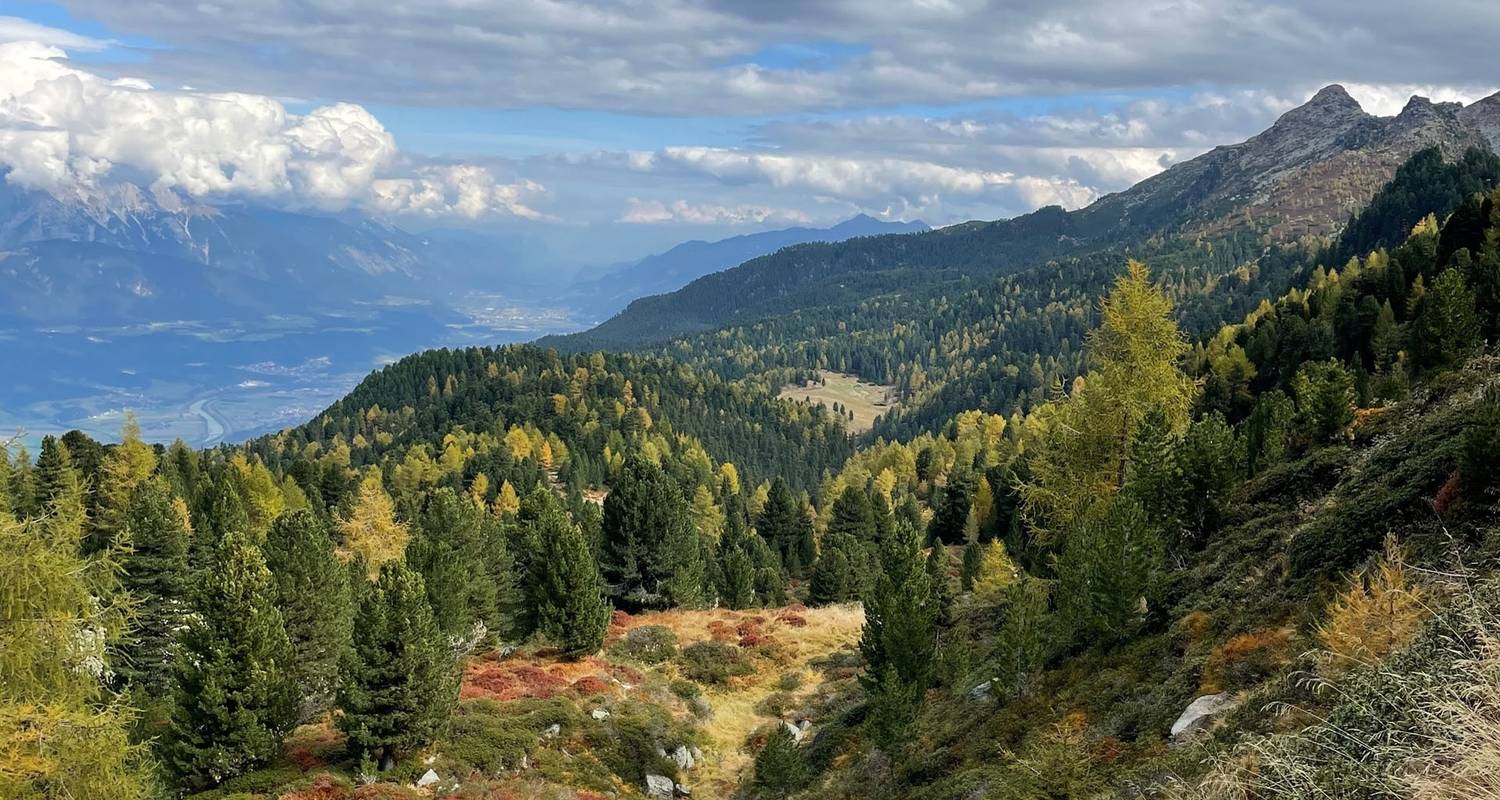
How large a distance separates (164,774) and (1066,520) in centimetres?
3753

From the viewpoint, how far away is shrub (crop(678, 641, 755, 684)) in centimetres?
4978

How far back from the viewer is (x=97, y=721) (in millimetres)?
17188

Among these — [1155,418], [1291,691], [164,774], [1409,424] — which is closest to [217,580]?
[164,774]

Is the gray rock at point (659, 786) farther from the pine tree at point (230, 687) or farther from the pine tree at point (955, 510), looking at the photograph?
the pine tree at point (955, 510)

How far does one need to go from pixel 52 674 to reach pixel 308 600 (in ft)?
107

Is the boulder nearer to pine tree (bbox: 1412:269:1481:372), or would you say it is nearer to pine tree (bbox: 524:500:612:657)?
pine tree (bbox: 524:500:612:657)

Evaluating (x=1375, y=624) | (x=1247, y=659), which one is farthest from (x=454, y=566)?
(x=1375, y=624)

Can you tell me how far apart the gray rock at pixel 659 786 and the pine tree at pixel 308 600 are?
1921cm

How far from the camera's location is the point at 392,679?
31578 millimetres

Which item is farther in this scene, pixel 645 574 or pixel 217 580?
pixel 645 574

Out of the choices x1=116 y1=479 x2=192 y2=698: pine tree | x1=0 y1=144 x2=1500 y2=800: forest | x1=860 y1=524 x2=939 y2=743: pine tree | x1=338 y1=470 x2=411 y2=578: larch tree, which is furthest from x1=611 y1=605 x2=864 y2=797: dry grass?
x1=116 y1=479 x2=192 y2=698: pine tree

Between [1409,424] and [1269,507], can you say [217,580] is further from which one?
[1409,424]

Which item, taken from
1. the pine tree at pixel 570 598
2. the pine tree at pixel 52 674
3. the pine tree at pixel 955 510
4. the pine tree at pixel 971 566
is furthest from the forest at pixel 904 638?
the pine tree at pixel 955 510

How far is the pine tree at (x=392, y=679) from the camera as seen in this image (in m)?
31.0
